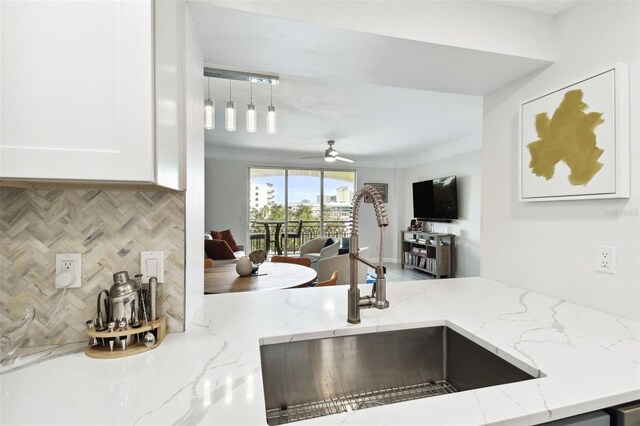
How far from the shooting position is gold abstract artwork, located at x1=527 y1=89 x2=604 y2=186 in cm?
123

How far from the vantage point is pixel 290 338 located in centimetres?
102

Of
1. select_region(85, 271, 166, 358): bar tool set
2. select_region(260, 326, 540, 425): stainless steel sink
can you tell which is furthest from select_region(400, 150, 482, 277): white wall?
select_region(85, 271, 166, 358): bar tool set

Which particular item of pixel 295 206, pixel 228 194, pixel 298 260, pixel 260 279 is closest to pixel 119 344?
pixel 260 279

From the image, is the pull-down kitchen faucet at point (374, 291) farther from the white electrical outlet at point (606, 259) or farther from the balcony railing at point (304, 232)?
the balcony railing at point (304, 232)

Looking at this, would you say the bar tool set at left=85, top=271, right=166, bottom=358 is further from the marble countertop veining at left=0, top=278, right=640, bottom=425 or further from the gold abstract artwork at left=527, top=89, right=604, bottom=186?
the gold abstract artwork at left=527, top=89, right=604, bottom=186

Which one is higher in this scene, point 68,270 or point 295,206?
point 295,206

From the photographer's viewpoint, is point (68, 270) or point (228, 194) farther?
point (228, 194)

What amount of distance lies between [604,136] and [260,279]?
7.25ft

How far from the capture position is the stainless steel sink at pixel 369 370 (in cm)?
100

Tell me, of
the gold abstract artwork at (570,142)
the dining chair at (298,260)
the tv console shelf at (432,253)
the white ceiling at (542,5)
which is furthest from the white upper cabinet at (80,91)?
the tv console shelf at (432,253)

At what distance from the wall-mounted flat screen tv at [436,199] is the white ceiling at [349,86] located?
699 mm

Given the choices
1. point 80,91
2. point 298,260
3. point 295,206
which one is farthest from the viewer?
point 295,206

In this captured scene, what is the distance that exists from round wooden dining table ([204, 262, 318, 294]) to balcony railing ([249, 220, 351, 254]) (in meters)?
3.64

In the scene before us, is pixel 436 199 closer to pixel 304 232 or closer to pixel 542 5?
pixel 304 232
